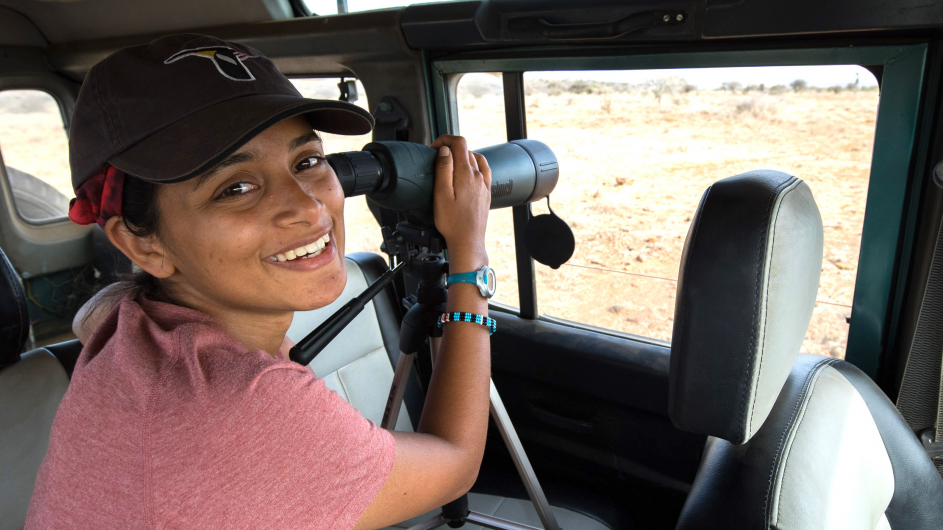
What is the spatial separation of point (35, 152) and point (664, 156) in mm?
3385

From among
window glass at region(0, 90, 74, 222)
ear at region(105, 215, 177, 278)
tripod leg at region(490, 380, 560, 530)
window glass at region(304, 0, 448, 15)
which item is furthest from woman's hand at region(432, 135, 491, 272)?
window glass at region(0, 90, 74, 222)

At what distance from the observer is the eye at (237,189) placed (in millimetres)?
854

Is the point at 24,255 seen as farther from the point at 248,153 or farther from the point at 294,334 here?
the point at 248,153

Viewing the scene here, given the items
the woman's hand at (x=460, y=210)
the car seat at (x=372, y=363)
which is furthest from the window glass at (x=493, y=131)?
the woman's hand at (x=460, y=210)

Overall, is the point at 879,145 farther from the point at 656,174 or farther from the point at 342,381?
the point at 342,381

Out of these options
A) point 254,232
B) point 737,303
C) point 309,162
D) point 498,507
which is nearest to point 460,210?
point 309,162

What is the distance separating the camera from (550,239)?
1.58 metres

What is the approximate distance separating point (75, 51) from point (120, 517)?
9.35ft

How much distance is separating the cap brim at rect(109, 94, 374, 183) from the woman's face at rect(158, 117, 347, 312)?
0.16 feet

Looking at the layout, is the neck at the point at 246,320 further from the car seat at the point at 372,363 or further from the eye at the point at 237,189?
the car seat at the point at 372,363

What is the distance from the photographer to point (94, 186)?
88cm

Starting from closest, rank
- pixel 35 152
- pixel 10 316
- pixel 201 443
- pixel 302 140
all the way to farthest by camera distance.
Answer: pixel 201 443, pixel 302 140, pixel 10 316, pixel 35 152

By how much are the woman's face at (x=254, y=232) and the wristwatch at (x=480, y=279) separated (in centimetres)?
25

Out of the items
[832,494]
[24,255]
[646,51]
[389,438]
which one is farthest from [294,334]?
[24,255]
